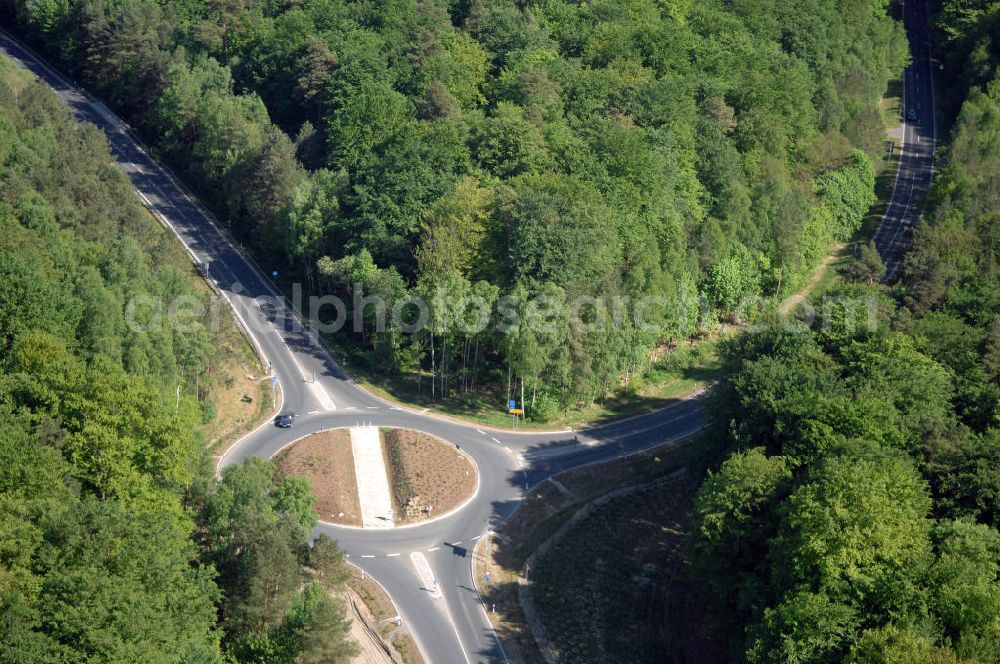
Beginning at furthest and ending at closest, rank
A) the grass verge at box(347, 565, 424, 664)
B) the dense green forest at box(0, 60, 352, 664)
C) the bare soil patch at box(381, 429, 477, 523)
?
the bare soil patch at box(381, 429, 477, 523) < the grass verge at box(347, 565, 424, 664) < the dense green forest at box(0, 60, 352, 664)

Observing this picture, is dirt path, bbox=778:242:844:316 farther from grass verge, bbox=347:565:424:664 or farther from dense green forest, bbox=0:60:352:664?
dense green forest, bbox=0:60:352:664

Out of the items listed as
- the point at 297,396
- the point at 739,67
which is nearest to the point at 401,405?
the point at 297,396

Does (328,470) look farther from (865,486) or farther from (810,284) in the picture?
(810,284)

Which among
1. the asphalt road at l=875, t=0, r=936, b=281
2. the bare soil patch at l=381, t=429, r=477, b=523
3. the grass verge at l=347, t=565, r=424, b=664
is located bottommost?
the grass verge at l=347, t=565, r=424, b=664

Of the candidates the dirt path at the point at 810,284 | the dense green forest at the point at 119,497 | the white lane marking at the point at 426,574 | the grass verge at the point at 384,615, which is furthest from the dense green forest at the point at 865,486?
the dense green forest at the point at 119,497

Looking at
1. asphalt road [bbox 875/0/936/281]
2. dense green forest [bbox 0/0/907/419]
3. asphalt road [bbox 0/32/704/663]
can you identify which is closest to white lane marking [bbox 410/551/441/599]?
asphalt road [bbox 0/32/704/663]

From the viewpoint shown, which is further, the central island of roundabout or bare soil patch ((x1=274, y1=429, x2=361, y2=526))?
the central island of roundabout
